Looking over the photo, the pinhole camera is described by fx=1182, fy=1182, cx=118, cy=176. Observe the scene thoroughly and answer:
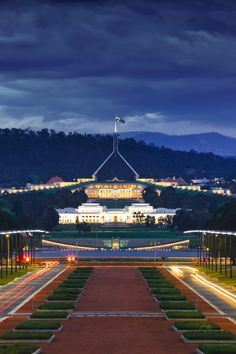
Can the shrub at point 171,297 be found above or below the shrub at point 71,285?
below

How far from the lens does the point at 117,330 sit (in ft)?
157

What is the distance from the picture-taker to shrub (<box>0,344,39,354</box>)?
39438 millimetres

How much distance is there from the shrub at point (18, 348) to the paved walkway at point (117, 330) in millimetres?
579

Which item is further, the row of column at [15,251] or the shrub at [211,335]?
the row of column at [15,251]

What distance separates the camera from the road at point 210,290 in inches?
2324

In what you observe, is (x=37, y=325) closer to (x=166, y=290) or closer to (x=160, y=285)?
(x=166, y=290)

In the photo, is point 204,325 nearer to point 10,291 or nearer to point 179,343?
point 179,343

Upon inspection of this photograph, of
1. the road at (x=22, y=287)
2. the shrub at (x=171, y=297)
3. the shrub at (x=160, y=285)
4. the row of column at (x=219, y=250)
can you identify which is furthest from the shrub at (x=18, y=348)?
the row of column at (x=219, y=250)

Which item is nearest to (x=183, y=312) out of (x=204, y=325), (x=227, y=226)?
(x=204, y=325)

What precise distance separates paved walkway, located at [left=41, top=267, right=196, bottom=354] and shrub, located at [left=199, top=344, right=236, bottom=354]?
70cm

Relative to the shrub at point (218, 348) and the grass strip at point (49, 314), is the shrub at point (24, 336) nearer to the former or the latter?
the shrub at point (218, 348)

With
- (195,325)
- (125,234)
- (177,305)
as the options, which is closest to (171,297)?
(177,305)

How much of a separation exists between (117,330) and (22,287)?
28.3m

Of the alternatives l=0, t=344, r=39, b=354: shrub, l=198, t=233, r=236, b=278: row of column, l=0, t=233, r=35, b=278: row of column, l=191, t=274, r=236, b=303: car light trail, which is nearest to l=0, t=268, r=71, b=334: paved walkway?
l=0, t=344, r=39, b=354: shrub
